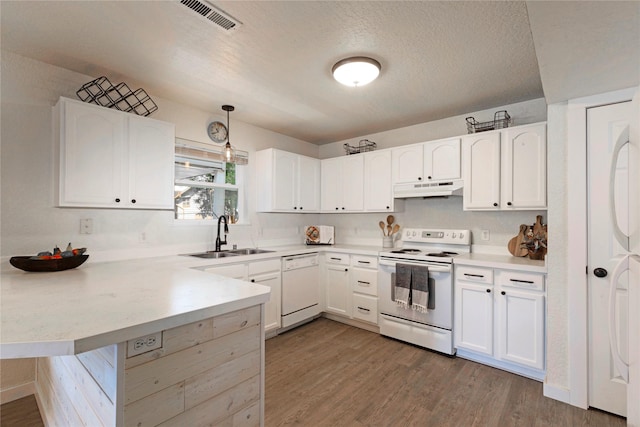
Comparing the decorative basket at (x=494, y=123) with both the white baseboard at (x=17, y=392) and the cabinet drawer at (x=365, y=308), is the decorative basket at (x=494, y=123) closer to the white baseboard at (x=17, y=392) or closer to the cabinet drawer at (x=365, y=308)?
the cabinet drawer at (x=365, y=308)

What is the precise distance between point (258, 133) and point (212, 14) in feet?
7.09

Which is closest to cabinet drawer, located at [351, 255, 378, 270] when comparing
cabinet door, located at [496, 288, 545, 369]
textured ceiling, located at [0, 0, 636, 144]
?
cabinet door, located at [496, 288, 545, 369]

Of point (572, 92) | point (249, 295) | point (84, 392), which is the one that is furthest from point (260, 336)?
point (572, 92)

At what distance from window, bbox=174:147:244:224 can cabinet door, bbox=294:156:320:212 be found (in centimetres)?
80

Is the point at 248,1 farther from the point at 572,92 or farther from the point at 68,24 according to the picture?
the point at 572,92

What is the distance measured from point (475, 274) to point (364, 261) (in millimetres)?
1193

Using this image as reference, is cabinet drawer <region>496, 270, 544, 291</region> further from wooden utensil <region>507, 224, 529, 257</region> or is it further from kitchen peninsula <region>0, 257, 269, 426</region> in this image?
kitchen peninsula <region>0, 257, 269, 426</region>

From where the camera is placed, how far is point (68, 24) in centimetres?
183

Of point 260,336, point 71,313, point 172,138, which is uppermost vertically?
point 172,138

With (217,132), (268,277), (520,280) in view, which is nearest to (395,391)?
(520,280)

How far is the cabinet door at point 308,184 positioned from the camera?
400 cm

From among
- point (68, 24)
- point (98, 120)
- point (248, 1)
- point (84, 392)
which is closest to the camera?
point (84, 392)

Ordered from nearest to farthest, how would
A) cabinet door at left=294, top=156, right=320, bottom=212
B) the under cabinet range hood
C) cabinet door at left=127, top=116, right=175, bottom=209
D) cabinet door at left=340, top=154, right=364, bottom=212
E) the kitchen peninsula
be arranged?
the kitchen peninsula → cabinet door at left=127, top=116, right=175, bottom=209 → the under cabinet range hood → cabinet door at left=340, top=154, right=364, bottom=212 → cabinet door at left=294, top=156, right=320, bottom=212

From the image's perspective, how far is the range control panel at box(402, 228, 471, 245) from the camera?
3.27m
